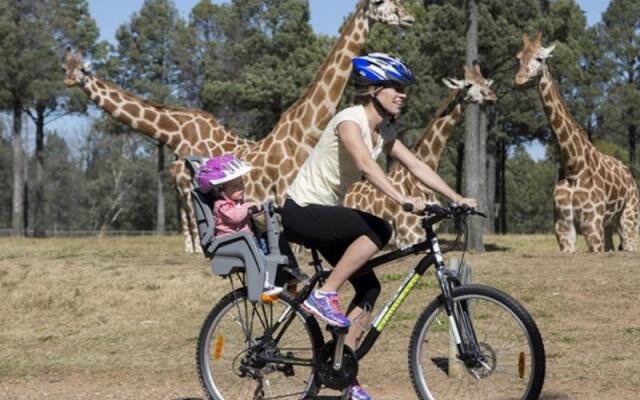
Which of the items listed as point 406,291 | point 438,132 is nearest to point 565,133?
point 438,132

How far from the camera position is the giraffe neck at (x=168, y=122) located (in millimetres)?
16859

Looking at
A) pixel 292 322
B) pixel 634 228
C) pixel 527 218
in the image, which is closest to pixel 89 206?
pixel 527 218

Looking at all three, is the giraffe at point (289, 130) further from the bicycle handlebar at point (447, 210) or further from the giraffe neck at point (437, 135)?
the bicycle handlebar at point (447, 210)

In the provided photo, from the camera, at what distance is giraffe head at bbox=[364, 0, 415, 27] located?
1555cm

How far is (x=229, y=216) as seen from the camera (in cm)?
643

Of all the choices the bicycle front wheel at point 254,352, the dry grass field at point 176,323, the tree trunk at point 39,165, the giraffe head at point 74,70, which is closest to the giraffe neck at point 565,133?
the dry grass field at point 176,323

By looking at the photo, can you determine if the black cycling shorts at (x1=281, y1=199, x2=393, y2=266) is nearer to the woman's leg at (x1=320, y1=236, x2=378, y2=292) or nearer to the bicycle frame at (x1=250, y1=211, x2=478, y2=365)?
the woman's leg at (x1=320, y1=236, x2=378, y2=292)

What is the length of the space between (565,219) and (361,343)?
981 centimetres

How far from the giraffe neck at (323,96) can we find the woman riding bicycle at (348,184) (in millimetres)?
9315

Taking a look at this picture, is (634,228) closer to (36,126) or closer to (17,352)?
(17,352)

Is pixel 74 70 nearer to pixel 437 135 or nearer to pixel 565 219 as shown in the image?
pixel 437 135

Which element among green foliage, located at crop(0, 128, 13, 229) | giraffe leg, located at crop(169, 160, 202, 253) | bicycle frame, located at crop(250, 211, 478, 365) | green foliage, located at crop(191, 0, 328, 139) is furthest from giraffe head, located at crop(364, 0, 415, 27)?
green foliage, located at crop(0, 128, 13, 229)

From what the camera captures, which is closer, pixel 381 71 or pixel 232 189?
pixel 381 71

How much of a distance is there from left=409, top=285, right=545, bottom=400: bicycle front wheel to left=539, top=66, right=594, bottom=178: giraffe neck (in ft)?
33.0
